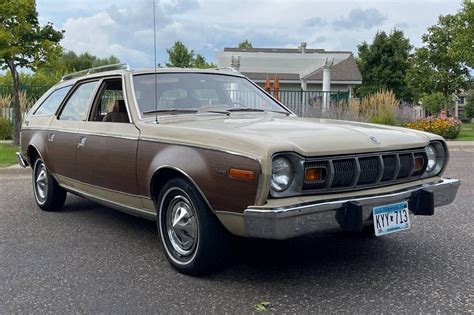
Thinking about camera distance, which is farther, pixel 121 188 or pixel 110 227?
pixel 110 227

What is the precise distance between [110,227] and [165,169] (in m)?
1.83

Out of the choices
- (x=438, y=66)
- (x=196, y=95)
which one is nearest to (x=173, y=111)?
(x=196, y=95)

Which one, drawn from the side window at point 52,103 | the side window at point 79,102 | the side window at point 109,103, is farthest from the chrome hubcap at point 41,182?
the side window at point 109,103

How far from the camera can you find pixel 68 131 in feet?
17.8

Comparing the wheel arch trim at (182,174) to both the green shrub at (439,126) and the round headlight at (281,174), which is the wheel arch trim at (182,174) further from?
the green shrub at (439,126)

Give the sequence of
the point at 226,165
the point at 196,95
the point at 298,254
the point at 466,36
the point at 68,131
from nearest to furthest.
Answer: the point at 226,165 → the point at 298,254 → the point at 196,95 → the point at 68,131 → the point at 466,36

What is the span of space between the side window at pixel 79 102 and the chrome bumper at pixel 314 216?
2810 mm

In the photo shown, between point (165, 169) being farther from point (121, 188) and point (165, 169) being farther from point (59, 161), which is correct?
point (59, 161)

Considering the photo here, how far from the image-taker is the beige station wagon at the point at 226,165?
3.33 metres

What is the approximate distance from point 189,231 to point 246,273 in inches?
21.7

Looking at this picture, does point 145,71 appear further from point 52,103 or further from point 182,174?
point 52,103

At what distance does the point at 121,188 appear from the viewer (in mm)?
4504

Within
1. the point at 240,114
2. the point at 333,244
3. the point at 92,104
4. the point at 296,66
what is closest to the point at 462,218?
the point at 333,244

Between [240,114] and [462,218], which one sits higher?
[240,114]
